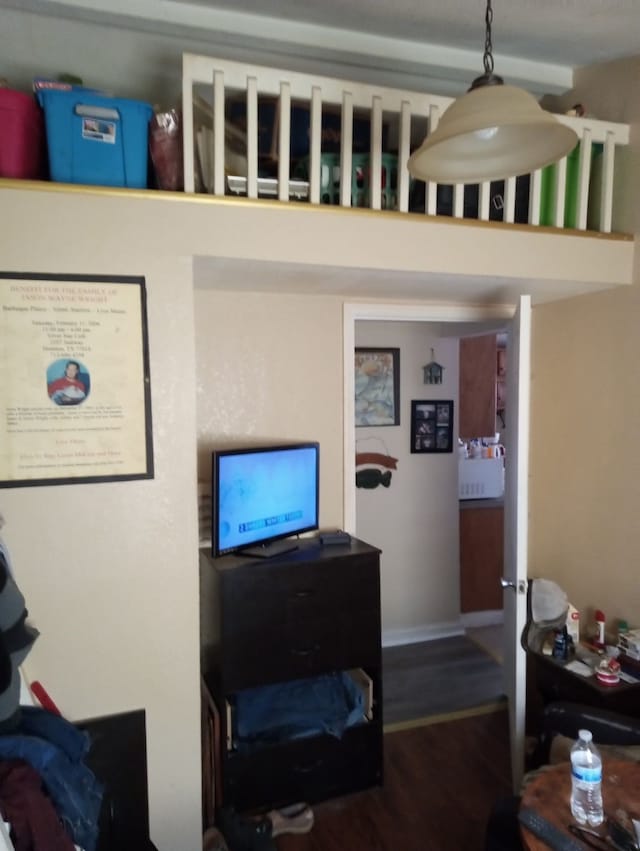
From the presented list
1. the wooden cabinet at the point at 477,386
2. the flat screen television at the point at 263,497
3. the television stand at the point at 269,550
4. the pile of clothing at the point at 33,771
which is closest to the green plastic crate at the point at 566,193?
the flat screen television at the point at 263,497

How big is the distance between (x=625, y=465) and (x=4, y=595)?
2240 millimetres

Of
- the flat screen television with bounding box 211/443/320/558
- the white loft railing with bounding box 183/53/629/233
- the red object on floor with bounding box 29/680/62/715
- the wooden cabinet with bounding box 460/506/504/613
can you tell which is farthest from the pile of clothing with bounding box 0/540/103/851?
the wooden cabinet with bounding box 460/506/504/613

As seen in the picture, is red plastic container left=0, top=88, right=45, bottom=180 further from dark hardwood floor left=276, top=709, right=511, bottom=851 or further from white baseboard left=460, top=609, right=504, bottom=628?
white baseboard left=460, top=609, right=504, bottom=628

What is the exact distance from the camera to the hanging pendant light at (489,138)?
3.92ft

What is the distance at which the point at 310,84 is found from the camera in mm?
1916

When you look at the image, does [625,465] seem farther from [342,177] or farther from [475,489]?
[475,489]

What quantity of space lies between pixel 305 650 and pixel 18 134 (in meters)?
1.97

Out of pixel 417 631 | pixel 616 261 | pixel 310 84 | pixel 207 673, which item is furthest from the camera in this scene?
pixel 417 631

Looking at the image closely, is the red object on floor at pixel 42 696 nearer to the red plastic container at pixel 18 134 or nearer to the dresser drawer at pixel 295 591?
the dresser drawer at pixel 295 591

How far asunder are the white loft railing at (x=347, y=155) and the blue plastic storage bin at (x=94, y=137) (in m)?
0.15

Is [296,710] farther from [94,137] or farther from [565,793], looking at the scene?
[94,137]

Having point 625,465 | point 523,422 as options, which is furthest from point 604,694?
point 523,422

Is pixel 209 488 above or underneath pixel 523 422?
underneath

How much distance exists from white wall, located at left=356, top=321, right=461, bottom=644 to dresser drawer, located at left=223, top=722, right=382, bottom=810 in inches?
54.1
